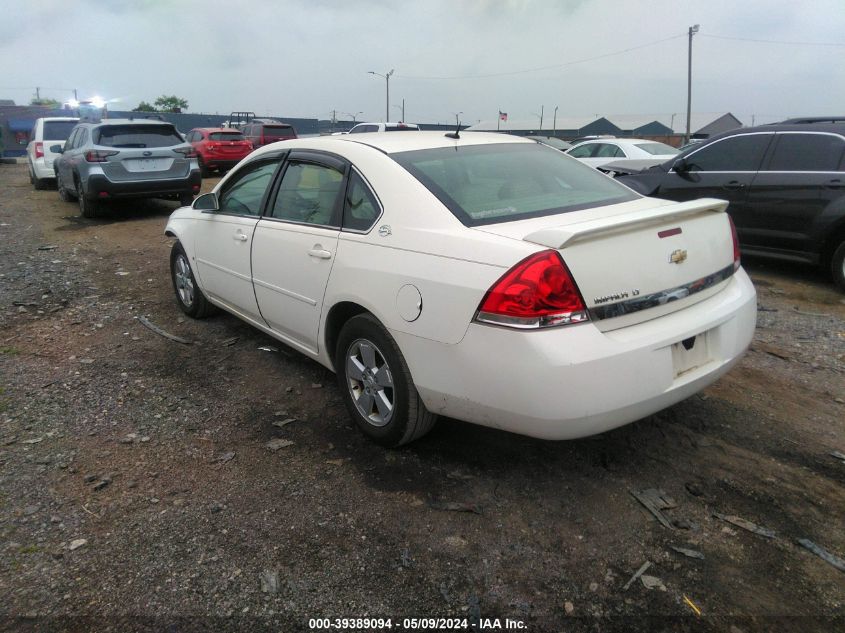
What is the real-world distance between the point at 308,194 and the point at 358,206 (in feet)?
1.92

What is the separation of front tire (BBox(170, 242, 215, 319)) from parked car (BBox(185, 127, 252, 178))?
47.3ft

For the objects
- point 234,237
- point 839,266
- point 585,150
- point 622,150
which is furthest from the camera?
point 585,150

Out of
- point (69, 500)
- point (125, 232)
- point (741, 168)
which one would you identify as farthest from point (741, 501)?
point (125, 232)

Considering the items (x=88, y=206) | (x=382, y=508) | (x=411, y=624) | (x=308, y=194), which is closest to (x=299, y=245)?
(x=308, y=194)

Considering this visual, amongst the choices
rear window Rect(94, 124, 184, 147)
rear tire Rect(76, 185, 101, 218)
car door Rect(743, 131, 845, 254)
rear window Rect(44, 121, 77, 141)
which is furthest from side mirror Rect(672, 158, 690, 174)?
rear window Rect(44, 121, 77, 141)

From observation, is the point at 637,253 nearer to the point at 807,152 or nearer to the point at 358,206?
the point at 358,206

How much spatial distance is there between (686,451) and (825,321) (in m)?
3.09

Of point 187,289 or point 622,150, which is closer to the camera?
point 187,289

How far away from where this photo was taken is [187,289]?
18.3 feet

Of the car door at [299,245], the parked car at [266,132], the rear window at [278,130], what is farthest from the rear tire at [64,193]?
the car door at [299,245]

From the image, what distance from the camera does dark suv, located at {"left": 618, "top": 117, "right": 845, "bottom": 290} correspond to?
624cm

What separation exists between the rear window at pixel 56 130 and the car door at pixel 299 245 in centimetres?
1474

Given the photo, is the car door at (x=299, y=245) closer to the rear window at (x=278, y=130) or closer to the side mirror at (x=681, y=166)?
the side mirror at (x=681, y=166)

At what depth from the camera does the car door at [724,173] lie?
689cm
